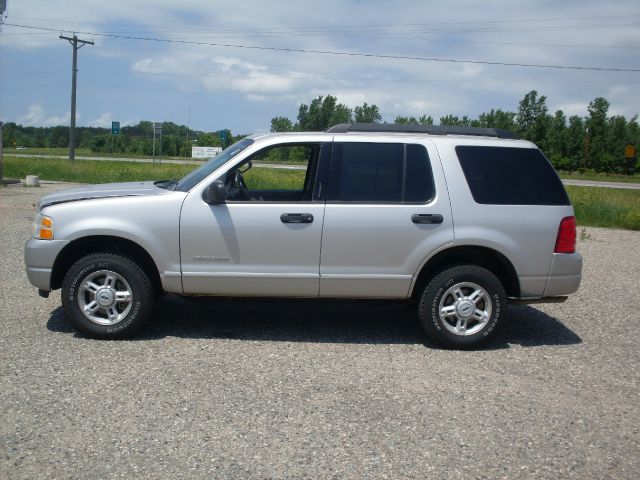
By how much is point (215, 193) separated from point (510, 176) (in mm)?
2625

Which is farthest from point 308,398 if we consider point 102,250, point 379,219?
point 102,250

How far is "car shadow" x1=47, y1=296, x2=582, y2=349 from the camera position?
20.3 ft

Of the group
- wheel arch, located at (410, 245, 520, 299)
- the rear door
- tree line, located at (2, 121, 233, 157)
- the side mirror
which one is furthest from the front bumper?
tree line, located at (2, 121, 233, 157)

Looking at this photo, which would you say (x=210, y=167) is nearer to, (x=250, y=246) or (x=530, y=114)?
(x=250, y=246)

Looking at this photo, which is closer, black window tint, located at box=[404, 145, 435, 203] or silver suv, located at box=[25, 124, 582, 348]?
silver suv, located at box=[25, 124, 582, 348]

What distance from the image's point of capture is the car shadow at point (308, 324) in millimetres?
6191

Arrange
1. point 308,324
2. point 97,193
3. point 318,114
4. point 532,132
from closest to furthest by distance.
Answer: point 97,193 < point 308,324 < point 318,114 < point 532,132

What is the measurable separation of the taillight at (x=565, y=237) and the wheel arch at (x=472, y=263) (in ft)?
1.50

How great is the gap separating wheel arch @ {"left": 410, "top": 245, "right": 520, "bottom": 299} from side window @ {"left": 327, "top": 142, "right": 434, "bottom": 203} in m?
0.56

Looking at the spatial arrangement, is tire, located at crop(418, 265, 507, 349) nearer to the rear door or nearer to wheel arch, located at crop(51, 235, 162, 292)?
the rear door

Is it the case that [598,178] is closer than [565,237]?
No

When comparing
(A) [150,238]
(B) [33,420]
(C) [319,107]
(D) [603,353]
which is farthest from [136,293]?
(C) [319,107]

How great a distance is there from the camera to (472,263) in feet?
20.2

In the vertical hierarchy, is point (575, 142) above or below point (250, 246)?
above
